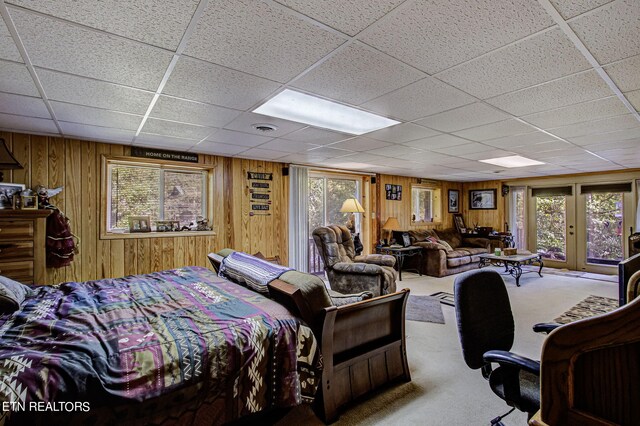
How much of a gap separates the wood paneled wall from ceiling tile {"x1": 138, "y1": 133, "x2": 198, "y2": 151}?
1.28 ft

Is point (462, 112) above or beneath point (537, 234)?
above

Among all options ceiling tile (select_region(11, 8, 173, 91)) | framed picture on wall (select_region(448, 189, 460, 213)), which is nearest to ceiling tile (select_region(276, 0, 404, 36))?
ceiling tile (select_region(11, 8, 173, 91))

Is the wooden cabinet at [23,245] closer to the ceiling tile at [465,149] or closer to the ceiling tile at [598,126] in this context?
the ceiling tile at [465,149]

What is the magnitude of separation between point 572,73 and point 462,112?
0.86 meters

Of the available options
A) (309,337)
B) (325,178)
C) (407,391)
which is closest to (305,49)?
(309,337)

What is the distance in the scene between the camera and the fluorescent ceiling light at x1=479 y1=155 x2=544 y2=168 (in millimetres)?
5285

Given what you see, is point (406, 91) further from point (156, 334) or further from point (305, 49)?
point (156, 334)

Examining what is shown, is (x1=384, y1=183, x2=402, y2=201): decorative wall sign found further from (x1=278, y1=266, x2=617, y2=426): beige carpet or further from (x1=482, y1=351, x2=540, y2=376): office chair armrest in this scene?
(x1=482, y1=351, x2=540, y2=376): office chair armrest

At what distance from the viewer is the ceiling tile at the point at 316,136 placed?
11.5 feet

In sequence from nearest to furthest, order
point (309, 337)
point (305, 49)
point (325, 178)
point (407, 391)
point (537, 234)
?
point (305, 49)
point (309, 337)
point (407, 391)
point (325, 178)
point (537, 234)

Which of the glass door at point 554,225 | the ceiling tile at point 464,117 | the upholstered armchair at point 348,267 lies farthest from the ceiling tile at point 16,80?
the glass door at point 554,225

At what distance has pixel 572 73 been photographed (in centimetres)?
204

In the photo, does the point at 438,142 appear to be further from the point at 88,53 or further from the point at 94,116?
the point at 94,116

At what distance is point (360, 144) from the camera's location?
4145 millimetres
